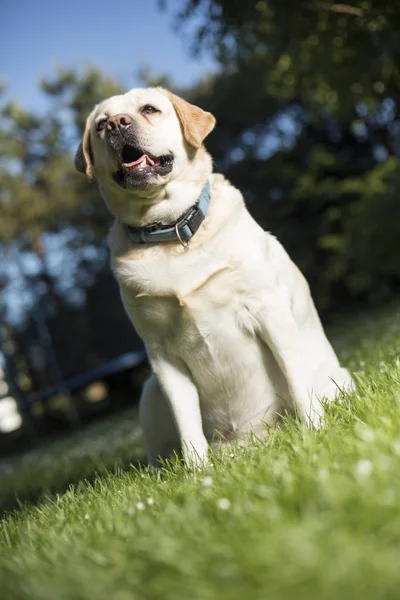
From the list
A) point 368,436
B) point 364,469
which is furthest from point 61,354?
point 364,469

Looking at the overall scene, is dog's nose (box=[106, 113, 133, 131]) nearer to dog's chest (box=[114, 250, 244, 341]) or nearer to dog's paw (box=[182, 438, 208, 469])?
dog's chest (box=[114, 250, 244, 341])

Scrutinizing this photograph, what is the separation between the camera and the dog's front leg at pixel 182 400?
143 inches

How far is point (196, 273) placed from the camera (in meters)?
3.50

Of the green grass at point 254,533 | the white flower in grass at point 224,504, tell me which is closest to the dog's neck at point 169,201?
the green grass at point 254,533

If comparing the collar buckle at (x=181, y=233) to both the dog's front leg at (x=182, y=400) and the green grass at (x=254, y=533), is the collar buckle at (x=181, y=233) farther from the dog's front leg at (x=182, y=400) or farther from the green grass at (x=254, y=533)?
the green grass at (x=254, y=533)

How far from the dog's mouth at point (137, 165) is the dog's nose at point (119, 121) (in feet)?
0.36

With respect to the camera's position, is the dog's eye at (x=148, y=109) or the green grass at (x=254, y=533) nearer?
the green grass at (x=254, y=533)

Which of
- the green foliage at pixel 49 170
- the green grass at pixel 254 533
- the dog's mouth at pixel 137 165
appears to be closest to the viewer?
the green grass at pixel 254 533

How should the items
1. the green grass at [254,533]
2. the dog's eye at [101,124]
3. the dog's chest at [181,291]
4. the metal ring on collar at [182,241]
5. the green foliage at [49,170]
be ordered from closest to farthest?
the green grass at [254,533], the dog's chest at [181,291], the metal ring on collar at [182,241], the dog's eye at [101,124], the green foliage at [49,170]

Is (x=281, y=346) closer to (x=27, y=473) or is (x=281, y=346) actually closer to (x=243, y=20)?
(x=27, y=473)

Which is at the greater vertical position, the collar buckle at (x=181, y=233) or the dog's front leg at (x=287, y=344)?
the collar buckle at (x=181, y=233)

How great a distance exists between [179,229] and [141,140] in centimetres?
53

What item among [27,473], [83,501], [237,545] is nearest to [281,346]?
[83,501]

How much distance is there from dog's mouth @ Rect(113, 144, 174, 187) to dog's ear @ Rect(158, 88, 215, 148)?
15 centimetres
